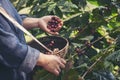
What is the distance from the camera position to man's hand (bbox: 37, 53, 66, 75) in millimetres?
1478

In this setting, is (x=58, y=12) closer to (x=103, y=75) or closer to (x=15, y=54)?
(x=15, y=54)

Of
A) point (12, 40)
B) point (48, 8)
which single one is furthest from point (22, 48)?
point (48, 8)

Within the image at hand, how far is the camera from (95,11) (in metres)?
1.65

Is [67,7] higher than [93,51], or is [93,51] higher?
[67,7]

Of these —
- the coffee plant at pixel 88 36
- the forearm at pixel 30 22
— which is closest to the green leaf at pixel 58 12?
the coffee plant at pixel 88 36

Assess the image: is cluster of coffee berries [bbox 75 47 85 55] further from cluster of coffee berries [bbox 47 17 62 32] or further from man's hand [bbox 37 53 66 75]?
cluster of coffee berries [bbox 47 17 62 32]

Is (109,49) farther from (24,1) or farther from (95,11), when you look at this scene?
(24,1)

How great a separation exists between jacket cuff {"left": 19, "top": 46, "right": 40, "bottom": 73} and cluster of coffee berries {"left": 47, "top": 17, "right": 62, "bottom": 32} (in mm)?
219

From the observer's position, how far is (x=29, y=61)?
1536 mm

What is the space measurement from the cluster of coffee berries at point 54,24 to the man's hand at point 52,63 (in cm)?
22

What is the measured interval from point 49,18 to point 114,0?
0.32 m

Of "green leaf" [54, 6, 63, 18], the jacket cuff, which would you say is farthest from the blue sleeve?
"green leaf" [54, 6, 63, 18]

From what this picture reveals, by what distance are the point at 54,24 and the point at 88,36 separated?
22cm

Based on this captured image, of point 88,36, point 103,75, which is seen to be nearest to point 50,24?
point 88,36
